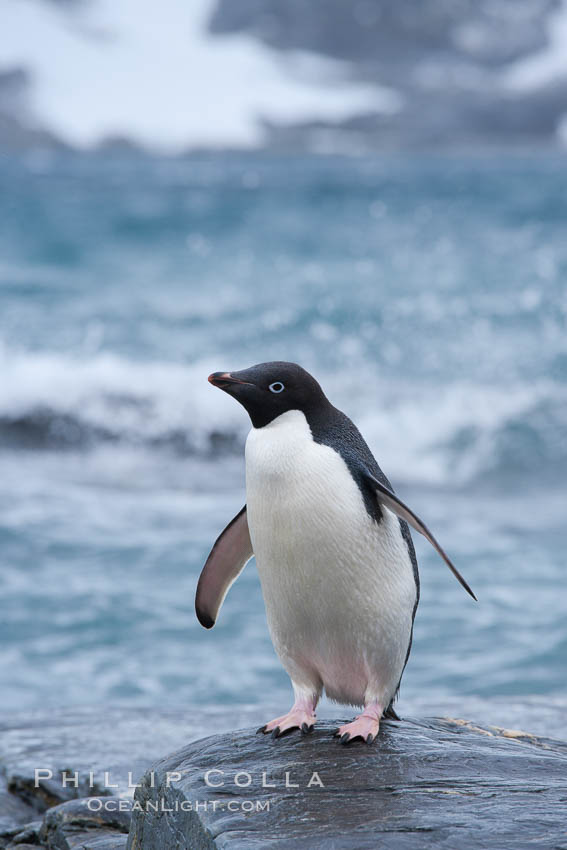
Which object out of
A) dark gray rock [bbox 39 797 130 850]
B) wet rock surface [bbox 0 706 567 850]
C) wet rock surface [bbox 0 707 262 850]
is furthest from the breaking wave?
wet rock surface [bbox 0 706 567 850]

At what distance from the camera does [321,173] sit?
29.9 metres

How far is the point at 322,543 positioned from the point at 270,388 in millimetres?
380

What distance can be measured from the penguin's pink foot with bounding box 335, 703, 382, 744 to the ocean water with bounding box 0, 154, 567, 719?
207 centimetres

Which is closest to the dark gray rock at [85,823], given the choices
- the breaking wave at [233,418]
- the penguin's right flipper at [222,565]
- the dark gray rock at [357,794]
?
the dark gray rock at [357,794]

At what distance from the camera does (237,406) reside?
37.5ft

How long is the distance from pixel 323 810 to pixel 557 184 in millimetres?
25134

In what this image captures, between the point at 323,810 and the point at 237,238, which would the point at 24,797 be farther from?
the point at 237,238

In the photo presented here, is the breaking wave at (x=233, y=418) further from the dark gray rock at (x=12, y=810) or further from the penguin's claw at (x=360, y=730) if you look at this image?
the penguin's claw at (x=360, y=730)

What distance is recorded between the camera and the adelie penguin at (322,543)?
257 cm

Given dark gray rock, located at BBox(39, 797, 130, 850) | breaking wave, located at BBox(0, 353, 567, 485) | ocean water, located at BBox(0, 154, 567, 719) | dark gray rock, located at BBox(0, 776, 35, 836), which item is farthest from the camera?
breaking wave, located at BBox(0, 353, 567, 485)

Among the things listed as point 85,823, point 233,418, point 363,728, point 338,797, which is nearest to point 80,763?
point 85,823

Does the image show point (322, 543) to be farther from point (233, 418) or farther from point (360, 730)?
point (233, 418)

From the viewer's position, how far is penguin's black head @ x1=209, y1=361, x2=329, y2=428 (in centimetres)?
256

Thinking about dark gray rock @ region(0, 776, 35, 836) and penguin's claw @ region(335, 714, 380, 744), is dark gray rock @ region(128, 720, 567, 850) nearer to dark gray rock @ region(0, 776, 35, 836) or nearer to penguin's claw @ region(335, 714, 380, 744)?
penguin's claw @ region(335, 714, 380, 744)
